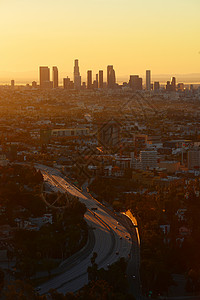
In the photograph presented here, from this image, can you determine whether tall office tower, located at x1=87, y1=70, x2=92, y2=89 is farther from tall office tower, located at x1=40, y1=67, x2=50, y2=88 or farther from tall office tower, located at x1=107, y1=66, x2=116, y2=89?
tall office tower, located at x1=40, y1=67, x2=50, y2=88

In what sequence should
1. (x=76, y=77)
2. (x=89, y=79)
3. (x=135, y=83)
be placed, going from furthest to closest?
(x=76, y=77), (x=89, y=79), (x=135, y=83)

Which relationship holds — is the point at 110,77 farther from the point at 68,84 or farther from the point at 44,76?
the point at 44,76

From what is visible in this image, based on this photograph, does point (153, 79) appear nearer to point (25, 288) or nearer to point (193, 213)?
point (193, 213)

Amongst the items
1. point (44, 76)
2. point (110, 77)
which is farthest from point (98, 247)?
point (44, 76)

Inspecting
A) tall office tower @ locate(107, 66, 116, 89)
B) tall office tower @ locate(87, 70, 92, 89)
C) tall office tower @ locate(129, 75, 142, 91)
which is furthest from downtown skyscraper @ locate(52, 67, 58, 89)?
tall office tower @ locate(129, 75, 142, 91)

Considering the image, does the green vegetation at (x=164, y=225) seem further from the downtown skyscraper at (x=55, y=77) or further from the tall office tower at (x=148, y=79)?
the downtown skyscraper at (x=55, y=77)

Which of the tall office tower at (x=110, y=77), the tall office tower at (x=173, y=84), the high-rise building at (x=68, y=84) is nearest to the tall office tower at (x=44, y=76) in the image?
the high-rise building at (x=68, y=84)
